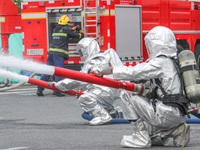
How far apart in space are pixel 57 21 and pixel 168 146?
8.30 metres

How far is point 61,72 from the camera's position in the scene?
215 inches

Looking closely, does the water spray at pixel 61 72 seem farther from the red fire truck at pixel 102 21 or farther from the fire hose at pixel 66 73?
the red fire truck at pixel 102 21

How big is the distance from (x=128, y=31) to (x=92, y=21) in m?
1.26

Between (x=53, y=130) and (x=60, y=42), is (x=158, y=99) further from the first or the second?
(x=60, y=42)

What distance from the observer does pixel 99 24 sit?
12992 millimetres

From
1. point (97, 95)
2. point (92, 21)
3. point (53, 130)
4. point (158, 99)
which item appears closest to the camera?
point (158, 99)

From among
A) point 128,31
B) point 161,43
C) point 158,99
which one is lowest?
point 158,99

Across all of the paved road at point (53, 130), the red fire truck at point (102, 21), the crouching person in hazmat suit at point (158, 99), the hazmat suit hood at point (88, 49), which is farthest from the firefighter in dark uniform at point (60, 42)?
the crouching person in hazmat suit at point (158, 99)

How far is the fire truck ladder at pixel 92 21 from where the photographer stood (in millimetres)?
12891

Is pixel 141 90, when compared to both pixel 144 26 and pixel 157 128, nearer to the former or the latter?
pixel 157 128

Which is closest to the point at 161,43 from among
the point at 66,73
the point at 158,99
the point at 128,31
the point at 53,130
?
the point at 158,99

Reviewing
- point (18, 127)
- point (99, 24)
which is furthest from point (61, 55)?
point (18, 127)

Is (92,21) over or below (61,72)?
over

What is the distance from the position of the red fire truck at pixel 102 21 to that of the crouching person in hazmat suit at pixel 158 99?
23.7 ft
